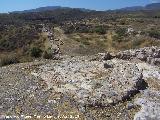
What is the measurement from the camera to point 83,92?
20078 millimetres

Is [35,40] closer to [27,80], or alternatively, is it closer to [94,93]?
[27,80]

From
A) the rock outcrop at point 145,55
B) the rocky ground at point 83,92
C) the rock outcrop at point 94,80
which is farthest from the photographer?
the rock outcrop at point 145,55

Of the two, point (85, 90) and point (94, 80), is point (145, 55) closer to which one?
point (94, 80)

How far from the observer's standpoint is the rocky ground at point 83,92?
1855 cm

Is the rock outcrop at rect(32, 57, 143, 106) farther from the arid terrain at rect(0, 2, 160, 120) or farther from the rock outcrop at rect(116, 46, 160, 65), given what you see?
the rock outcrop at rect(116, 46, 160, 65)

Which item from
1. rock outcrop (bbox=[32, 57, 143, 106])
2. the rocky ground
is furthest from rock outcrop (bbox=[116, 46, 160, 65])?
rock outcrop (bbox=[32, 57, 143, 106])

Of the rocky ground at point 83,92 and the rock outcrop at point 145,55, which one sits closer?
the rocky ground at point 83,92

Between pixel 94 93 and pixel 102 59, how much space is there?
346 inches

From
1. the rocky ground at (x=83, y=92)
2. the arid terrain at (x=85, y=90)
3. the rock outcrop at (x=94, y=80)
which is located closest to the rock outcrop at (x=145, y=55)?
the arid terrain at (x=85, y=90)

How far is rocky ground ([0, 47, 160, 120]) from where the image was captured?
60.8ft

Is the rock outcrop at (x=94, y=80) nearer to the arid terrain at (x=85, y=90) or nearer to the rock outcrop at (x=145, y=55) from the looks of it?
the arid terrain at (x=85, y=90)

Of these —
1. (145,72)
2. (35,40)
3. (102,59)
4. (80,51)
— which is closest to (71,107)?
(145,72)

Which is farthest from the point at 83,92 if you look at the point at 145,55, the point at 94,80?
the point at 145,55

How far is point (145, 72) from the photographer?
24297mm
